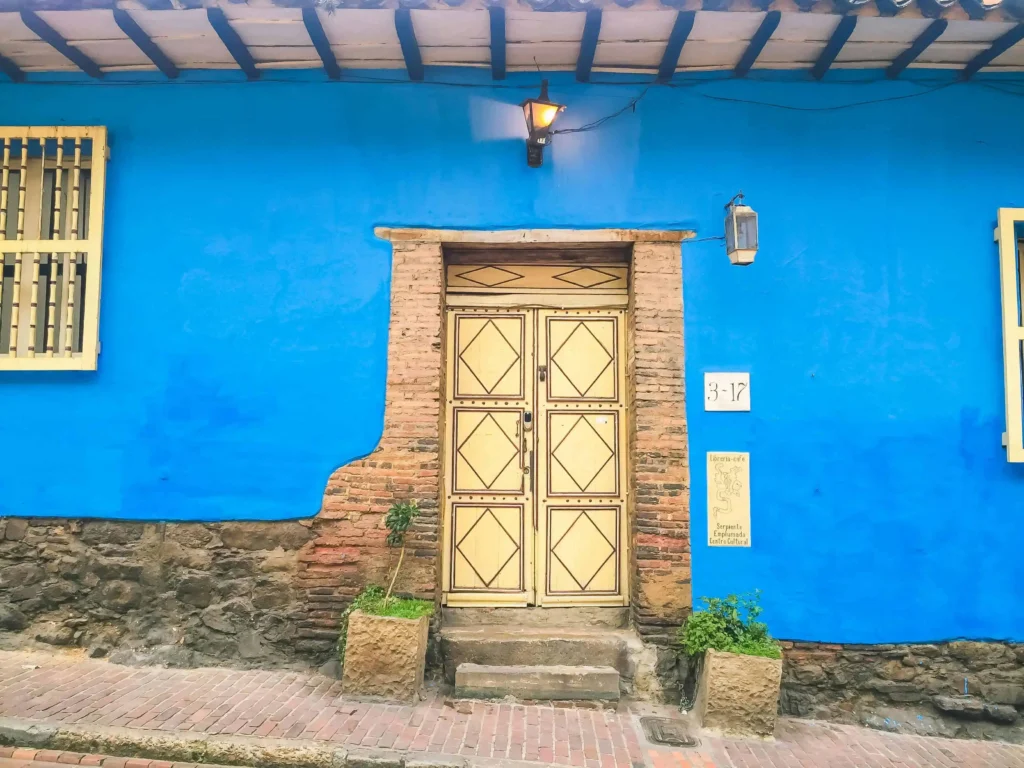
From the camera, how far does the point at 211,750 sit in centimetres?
376

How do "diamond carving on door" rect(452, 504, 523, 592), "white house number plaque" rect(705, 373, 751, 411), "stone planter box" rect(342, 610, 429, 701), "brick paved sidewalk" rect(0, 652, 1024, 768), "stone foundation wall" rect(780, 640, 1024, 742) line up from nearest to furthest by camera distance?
"brick paved sidewalk" rect(0, 652, 1024, 768)
"stone planter box" rect(342, 610, 429, 701)
"stone foundation wall" rect(780, 640, 1024, 742)
"white house number plaque" rect(705, 373, 751, 411)
"diamond carving on door" rect(452, 504, 523, 592)

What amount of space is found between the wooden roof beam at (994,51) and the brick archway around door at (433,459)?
2481mm

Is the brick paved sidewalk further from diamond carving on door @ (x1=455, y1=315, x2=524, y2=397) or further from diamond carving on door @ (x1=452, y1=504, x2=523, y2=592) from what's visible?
diamond carving on door @ (x1=455, y1=315, x2=524, y2=397)

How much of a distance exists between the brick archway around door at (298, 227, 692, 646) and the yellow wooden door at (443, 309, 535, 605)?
35 centimetres

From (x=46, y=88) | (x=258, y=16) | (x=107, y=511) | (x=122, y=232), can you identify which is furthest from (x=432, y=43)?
(x=107, y=511)

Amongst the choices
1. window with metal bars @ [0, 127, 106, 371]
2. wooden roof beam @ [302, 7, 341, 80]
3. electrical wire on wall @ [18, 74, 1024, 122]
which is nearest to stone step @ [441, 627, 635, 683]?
window with metal bars @ [0, 127, 106, 371]

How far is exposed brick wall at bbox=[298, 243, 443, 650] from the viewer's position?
16.1 feet

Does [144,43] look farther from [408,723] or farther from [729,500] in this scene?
[729,500]

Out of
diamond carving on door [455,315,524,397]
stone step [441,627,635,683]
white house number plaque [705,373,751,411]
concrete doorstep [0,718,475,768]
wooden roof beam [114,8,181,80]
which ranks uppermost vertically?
wooden roof beam [114,8,181,80]

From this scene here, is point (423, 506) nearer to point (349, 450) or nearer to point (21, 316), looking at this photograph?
point (349, 450)

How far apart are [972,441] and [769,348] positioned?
1.59 metres

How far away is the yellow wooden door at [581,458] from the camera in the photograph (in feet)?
17.4

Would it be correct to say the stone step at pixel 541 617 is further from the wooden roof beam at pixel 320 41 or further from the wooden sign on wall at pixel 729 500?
the wooden roof beam at pixel 320 41

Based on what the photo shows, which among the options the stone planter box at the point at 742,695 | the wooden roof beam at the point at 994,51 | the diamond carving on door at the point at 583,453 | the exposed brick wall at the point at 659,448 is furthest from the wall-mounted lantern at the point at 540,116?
the stone planter box at the point at 742,695
